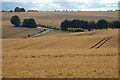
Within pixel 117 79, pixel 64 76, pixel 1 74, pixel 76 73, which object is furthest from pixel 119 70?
pixel 1 74

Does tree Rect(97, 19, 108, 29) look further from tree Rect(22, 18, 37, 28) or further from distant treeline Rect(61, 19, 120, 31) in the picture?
tree Rect(22, 18, 37, 28)

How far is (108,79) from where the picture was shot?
9.27 metres

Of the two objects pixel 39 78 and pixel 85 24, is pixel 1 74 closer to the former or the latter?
pixel 39 78

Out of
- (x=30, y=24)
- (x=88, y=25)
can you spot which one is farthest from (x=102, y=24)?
(x=30, y=24)

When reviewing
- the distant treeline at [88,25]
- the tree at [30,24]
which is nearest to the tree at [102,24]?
the distant treeline at [88,25]

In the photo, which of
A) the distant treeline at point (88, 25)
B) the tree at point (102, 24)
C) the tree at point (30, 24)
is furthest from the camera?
the tree at point (30, 24)

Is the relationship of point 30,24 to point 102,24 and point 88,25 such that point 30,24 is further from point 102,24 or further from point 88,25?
point 102,24

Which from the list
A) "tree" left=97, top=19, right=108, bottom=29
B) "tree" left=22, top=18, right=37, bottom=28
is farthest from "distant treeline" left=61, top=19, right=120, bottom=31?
"tree" left=22, top=18, right=37, bottom=28

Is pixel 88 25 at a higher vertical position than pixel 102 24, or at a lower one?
lower

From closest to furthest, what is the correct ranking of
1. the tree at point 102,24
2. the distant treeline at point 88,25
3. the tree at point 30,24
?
the tree at point 102,24
the distant treeline at point 88,25
the tree at point 30,24

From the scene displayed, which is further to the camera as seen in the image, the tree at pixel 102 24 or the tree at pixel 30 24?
Result: the tree at pixel 30 24

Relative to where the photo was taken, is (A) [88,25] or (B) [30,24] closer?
(A) [88,25]

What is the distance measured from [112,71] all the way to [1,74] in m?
6.24

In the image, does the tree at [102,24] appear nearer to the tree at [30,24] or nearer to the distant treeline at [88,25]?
the distant treeline at [88,25]
